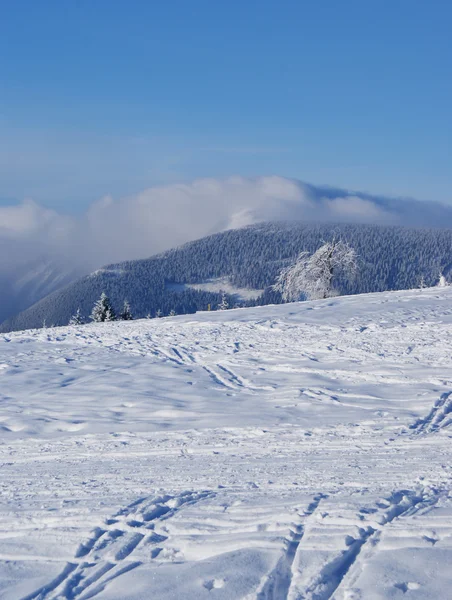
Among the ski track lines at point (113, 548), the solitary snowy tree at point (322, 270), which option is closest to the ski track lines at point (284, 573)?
the ski track lines at point (113, 548)

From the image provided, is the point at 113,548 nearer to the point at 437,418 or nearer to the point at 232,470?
the point at 232,470

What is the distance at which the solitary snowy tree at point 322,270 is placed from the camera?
4344 centimetres

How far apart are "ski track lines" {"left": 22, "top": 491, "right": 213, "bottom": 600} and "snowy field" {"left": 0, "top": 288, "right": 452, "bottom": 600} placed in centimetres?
2

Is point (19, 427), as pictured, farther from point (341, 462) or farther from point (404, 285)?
point (404, 285)

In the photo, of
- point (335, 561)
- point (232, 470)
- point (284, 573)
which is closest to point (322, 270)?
point (232, 470)

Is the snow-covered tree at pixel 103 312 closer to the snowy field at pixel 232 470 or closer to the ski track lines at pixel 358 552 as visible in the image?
the snowy field at pixel 232 470

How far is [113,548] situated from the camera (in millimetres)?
5223

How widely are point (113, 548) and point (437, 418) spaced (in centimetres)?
655

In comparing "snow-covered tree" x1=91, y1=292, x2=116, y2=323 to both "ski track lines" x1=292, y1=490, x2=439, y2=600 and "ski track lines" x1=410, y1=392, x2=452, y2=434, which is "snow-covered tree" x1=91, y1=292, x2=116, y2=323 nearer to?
"ski track lines" x1=410, y1=392, x2=452, y2=434

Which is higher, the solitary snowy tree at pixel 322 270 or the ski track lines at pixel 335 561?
the solitary snowy tree at pixel 322 270

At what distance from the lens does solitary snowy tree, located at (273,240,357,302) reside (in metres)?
43.4

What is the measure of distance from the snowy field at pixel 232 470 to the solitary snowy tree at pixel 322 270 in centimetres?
2544

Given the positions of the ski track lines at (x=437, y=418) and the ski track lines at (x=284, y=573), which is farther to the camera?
the ski track lines at (x=437, y=418)

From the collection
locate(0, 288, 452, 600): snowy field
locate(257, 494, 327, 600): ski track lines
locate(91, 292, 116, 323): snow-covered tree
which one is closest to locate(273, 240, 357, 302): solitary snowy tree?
locate(91, 292, 116, 323): snow-covered tree
